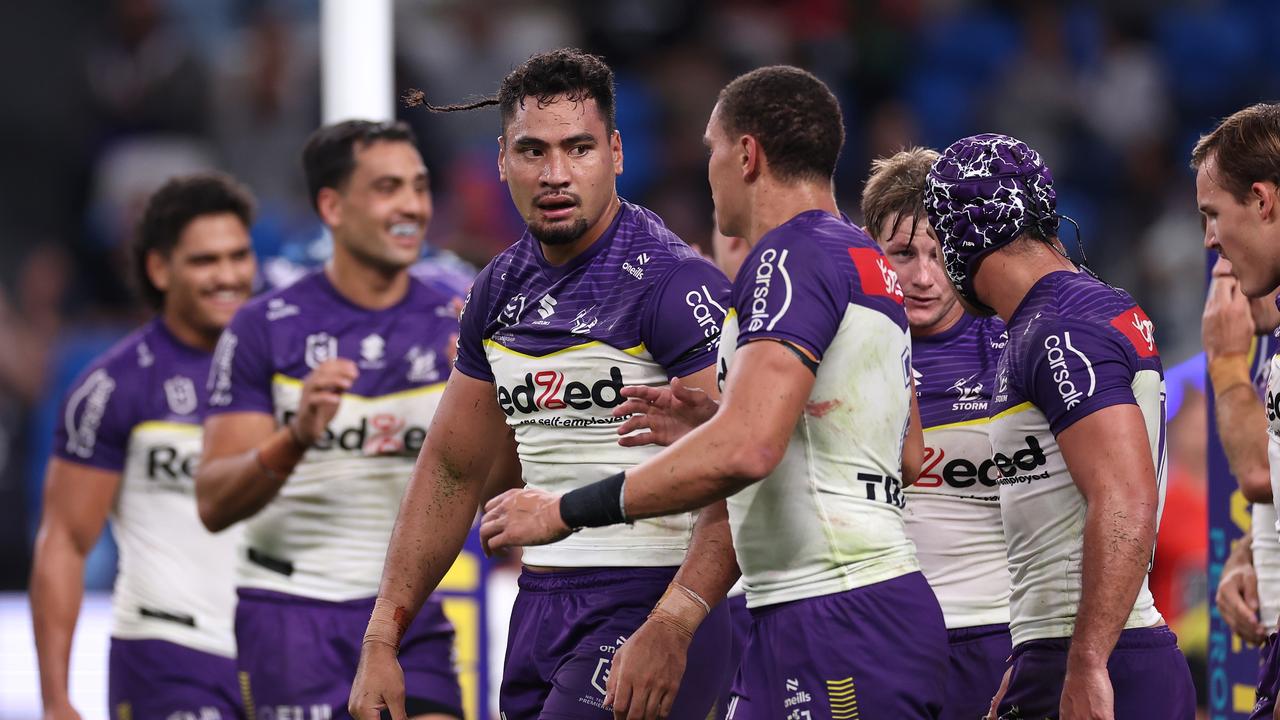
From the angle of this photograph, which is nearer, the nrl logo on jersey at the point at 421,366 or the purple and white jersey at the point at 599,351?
the purple and white jersey at the point at 599,351

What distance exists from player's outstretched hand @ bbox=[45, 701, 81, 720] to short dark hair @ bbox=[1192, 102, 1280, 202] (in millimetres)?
4923

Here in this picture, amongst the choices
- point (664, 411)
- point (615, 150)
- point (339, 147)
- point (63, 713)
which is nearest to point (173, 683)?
point (63, 713)

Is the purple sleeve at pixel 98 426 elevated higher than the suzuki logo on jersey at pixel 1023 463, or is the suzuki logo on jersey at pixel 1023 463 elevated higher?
the purple sleeve at pixel 98 426

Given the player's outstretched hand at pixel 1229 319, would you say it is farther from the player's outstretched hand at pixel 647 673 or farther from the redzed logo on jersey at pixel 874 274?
the player's outstretched hand at pixel 647 673

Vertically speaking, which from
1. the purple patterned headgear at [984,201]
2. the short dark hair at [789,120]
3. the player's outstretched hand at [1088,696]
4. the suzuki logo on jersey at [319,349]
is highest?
the short dark hair at [789,120]

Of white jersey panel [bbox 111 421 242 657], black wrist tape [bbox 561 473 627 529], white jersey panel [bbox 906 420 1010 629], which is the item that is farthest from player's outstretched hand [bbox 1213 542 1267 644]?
white jersey panel [bbox 111 421 242 657]

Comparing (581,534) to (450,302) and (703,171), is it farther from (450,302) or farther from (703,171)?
(703,171)

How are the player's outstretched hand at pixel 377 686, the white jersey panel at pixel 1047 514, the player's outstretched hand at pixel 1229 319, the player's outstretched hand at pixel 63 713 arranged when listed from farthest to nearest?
the player's outstretched hand at pixel 63 713 < the player's outstretched hand at pixel 1229 319 < the player's outstretched hand at pixel 377 686 < the white jersey panel at pixel 1047 514

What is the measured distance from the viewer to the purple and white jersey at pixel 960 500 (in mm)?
5289

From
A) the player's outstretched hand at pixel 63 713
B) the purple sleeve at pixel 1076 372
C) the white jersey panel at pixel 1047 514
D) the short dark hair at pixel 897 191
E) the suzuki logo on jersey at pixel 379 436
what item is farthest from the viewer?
the player's outstretched hand at pixel 63 713

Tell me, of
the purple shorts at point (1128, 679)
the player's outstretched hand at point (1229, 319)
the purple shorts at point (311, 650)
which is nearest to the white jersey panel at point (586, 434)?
the purple shorts at point (1128, 679)

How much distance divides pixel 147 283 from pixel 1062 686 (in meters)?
4.71

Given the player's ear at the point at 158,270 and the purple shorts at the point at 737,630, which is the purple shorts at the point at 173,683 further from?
the purple shorts at the point at 737,630

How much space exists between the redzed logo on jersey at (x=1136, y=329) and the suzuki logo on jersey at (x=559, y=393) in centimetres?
134
